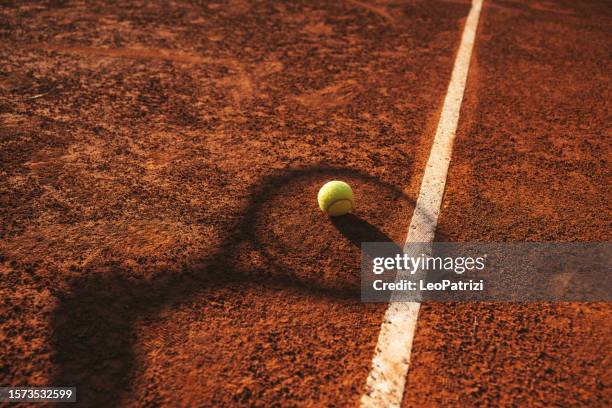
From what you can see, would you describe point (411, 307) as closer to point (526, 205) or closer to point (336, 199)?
point (336, 199)

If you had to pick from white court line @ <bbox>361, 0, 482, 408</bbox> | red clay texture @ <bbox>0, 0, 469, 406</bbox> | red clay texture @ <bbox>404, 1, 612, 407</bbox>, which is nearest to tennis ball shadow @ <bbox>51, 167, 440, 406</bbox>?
red clay texture @ <bbox>0, 0, 469, 406</bbox>

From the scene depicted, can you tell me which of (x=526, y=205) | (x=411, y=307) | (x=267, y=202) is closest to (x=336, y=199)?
(x=267, y=202)

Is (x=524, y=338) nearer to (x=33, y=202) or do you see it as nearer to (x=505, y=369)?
(x=505, y=369)

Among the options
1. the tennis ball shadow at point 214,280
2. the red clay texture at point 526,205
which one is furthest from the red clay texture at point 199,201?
the red clay texture at point 526,205

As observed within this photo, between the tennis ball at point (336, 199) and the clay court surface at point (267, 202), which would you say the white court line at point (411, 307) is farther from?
the tennis ball at point (336, 199)

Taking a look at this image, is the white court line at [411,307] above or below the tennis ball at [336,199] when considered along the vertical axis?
below

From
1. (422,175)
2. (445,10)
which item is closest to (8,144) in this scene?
(422,175)
